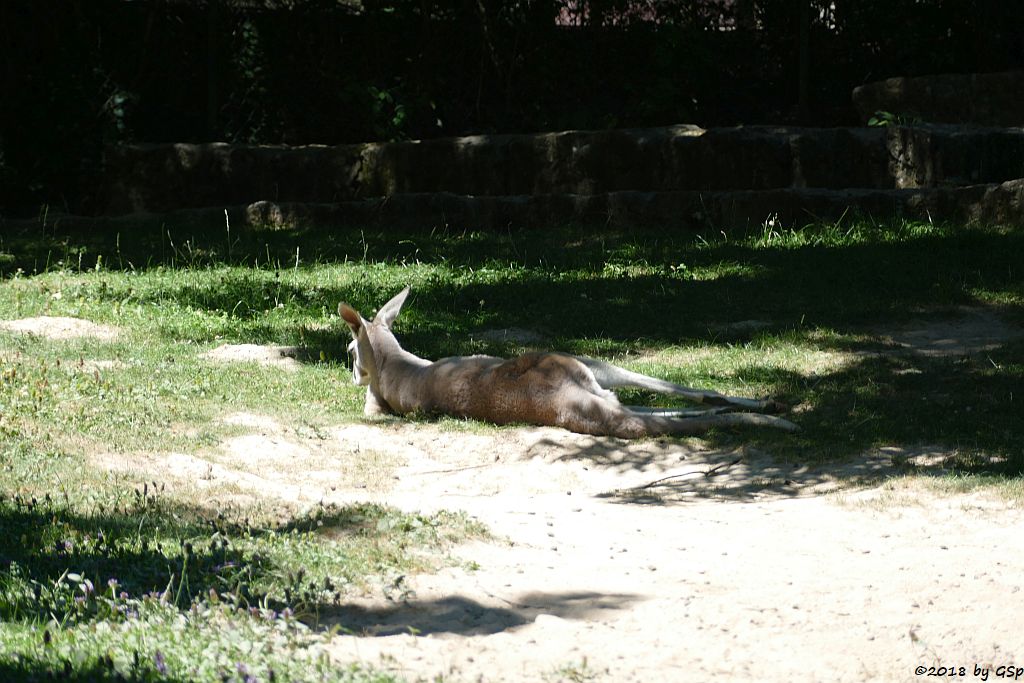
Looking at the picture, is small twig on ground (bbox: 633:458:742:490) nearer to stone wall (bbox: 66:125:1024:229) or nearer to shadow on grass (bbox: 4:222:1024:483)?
shadow on grass (bbox: 4:222:1024:483)

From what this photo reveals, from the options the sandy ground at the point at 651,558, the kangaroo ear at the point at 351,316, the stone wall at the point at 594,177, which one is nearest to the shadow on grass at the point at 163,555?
the sandy ground at the point at 651,558

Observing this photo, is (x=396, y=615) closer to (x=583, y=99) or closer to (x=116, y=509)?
(x=116, y=509)

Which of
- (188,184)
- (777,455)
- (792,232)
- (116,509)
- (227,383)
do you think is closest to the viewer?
(116,509)

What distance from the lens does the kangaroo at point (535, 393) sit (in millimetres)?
6602

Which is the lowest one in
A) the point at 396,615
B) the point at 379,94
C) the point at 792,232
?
the point at 396,615

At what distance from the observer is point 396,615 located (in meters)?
3.96

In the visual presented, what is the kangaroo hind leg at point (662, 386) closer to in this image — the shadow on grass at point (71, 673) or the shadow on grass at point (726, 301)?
the shadow on grass at point (726, 301)

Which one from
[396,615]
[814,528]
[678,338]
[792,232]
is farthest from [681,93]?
[396,615]

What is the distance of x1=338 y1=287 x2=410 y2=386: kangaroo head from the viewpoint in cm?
752

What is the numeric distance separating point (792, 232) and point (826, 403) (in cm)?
488

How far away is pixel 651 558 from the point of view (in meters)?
4.70

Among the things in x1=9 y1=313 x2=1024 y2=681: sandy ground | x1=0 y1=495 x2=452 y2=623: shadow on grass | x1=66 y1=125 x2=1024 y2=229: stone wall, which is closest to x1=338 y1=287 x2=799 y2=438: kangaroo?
x1=9 y1=313 x2=1024 y2=681: sandy ground

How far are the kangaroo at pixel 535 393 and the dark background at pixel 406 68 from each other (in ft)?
30.3

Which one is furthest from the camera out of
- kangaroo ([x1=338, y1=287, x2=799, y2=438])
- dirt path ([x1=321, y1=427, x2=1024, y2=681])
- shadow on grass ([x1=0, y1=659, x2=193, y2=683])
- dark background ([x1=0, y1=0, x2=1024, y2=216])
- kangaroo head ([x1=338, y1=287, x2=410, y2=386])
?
dark background ([x1=0, y1=0, x2=1024, y2=216])
